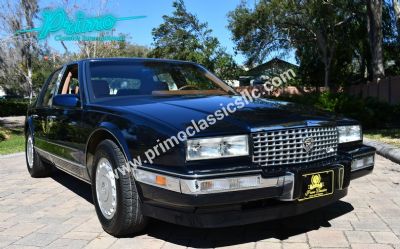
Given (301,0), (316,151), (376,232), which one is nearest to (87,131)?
(316,151)

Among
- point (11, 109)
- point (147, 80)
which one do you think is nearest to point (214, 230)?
point (147, 80)

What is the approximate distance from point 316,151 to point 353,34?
2673 cm

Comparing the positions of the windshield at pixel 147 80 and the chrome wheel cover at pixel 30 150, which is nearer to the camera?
the windshield at pixel 147 80

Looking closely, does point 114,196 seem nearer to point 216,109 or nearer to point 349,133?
point 216,109

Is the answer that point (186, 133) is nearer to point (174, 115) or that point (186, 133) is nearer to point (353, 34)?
point (174, 115)

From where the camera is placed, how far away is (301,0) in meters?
25.5

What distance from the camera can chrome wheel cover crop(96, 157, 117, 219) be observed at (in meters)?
3.69

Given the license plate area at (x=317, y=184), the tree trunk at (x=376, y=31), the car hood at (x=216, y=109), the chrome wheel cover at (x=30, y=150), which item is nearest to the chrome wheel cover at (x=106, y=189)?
the car hood at (x=216, y=109)

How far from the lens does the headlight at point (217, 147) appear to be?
2998 millimetres

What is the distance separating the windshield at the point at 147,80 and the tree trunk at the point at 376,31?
638 inches

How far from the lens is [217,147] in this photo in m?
3.06

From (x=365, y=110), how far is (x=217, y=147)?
1061cm

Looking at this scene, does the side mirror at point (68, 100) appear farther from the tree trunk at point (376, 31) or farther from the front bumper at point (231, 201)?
the tree trunk at point (376, 31)

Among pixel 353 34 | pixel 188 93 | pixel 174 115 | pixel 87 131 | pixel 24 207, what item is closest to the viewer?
pixel 174 115
